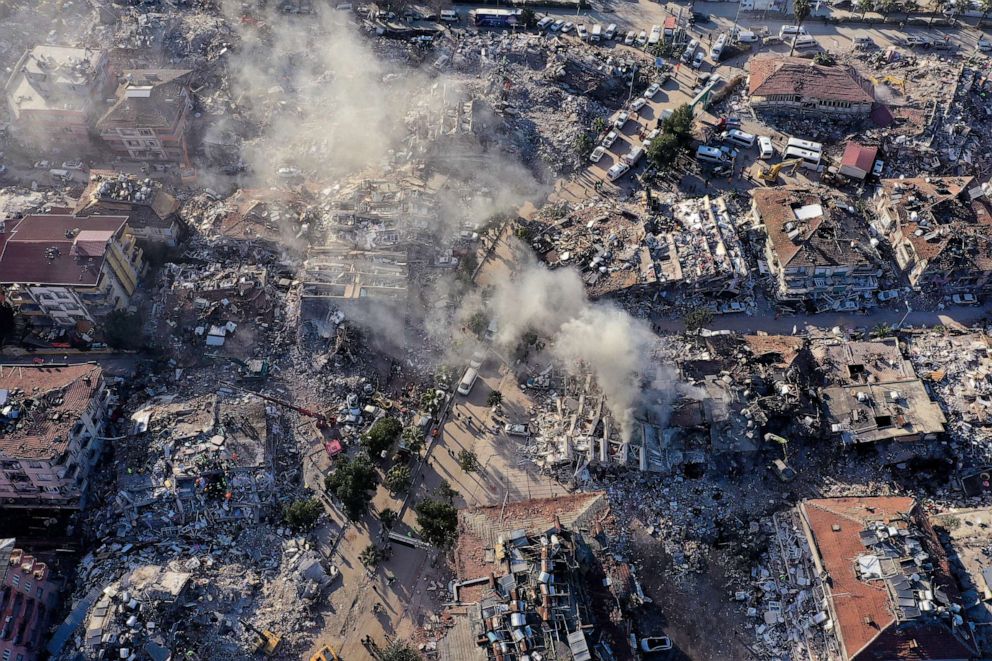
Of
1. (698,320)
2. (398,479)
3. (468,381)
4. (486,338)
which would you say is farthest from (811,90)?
(398,479)

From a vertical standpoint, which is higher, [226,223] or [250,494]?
[226,223]

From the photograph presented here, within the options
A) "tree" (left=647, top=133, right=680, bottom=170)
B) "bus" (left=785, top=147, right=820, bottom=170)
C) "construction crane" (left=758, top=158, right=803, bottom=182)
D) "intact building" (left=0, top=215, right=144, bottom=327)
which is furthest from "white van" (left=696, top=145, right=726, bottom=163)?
"intact building" (left=0, top=215, right=144, bottom=327)

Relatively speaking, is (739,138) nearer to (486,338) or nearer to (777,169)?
(777,169)

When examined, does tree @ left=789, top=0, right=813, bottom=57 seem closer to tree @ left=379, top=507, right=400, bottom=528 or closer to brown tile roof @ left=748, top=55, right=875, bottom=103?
brown tile roof @ left=748, top=55, right=875, bottom=103

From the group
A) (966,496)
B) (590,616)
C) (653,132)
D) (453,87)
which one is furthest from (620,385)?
(453,87)

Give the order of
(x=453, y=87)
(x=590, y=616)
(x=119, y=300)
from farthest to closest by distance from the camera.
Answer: (x=453, y=87)
(x=119, y=300)
(x=590, y=616)

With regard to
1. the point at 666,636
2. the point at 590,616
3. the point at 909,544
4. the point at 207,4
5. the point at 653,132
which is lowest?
the point at 666,636

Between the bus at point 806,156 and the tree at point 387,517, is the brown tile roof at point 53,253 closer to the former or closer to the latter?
the tree at point 387,517

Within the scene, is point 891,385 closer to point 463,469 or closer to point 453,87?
point 463,469
